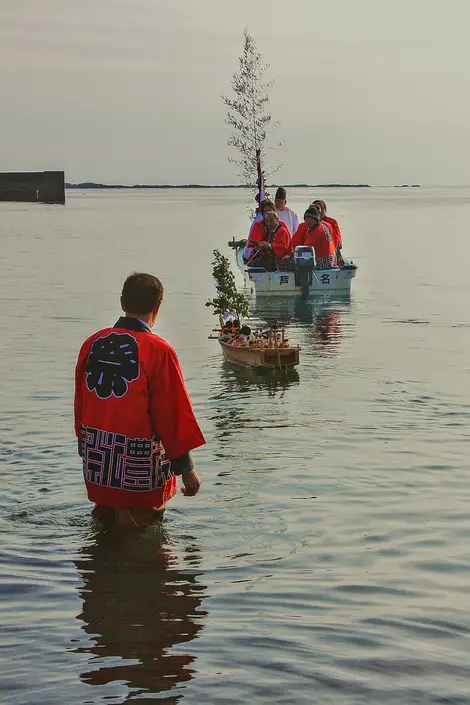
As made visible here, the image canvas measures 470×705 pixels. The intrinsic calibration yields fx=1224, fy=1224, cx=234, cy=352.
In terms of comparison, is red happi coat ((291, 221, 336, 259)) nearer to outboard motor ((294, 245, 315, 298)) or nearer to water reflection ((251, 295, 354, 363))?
outboard motor ((294, 245, 315, 298))

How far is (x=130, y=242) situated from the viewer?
217 ft

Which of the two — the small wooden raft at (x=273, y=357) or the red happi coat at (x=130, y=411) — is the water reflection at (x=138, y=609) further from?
the small wooden raft at (x=273, y=357)

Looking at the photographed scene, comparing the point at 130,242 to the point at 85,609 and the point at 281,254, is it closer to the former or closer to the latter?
the point at 281,254

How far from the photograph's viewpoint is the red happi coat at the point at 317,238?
91.8ft

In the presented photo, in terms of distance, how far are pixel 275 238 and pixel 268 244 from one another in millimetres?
266

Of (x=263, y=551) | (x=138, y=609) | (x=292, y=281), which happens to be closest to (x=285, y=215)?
(x=292, y=281)

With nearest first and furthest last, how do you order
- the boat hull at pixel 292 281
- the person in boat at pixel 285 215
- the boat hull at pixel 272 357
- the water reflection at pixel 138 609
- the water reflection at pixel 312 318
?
the water reflection at pixel 138 609, the boat hull at pixel 272 357, the water reflection at pixel 312 318, the boat hull at pixel 292 281, the person in boat at pixel 285 215

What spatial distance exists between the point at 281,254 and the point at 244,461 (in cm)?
1801

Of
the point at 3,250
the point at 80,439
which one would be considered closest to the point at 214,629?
the point at 80,439

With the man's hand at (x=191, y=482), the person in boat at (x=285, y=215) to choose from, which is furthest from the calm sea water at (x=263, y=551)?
the person in boat at (x=285, y=215)

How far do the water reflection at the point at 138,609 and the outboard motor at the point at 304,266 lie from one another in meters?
19.6

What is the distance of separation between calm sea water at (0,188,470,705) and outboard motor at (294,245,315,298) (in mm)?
8535

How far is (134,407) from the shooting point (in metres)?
7.38

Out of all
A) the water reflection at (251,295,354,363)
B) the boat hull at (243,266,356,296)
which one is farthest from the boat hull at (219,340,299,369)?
the boat hull at (243,266,356,296)
